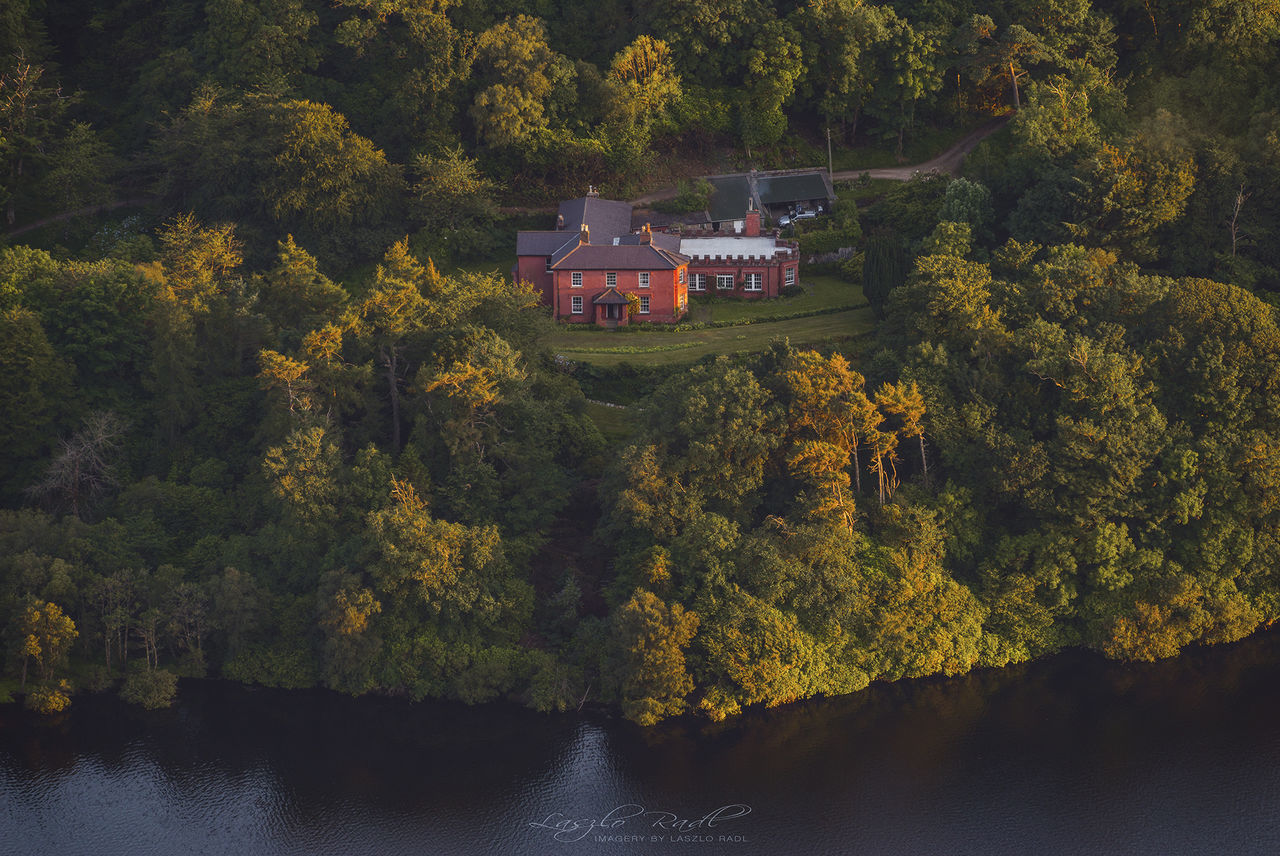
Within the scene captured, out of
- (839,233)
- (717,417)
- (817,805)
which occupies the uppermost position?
(839,233)

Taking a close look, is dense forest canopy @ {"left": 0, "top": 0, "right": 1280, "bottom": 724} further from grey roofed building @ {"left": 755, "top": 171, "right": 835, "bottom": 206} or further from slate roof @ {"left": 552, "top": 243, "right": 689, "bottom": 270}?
slate roof @ {"left": 552, "top": 243, "right": 689, "bottom": 270}

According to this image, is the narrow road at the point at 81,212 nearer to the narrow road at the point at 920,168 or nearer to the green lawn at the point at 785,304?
the narrow road at the point at 920,168

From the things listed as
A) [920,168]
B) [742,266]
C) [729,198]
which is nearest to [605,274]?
[742,266]

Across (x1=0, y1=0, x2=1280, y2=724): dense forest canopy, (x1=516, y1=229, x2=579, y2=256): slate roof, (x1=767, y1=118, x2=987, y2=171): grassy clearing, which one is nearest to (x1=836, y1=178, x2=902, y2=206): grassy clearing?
(x1=0, y1=0, x2=1280, y2=724): dense forest canopy

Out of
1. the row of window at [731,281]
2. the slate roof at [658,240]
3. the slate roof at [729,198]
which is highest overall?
the slate roof at [729,198]

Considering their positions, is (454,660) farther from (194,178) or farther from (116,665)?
(194,178)

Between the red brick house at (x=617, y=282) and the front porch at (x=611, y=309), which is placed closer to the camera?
the front porch at (x=611, y=309)

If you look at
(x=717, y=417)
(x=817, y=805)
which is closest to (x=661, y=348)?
(x=717, y=417)

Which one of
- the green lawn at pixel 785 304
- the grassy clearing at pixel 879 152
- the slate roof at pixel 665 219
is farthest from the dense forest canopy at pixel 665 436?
the slate roof at pixel 665 219

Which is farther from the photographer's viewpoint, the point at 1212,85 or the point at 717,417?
the point at 1212,85
